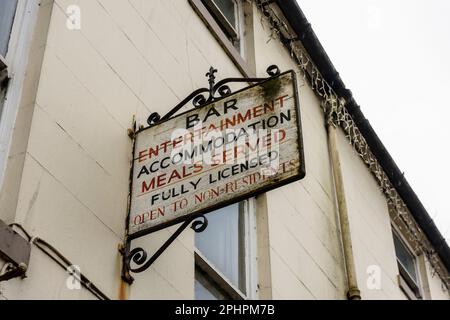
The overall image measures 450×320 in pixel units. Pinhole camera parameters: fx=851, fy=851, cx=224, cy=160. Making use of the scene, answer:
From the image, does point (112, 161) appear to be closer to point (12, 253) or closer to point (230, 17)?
point (12, 253)

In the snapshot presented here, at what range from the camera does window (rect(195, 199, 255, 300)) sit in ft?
20.6

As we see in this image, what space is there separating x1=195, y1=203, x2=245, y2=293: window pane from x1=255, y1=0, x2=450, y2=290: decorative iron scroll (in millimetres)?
2848

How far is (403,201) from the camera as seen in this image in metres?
11.3

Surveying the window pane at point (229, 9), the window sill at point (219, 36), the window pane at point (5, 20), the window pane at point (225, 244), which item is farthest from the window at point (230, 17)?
the window pane at point (5, 20)

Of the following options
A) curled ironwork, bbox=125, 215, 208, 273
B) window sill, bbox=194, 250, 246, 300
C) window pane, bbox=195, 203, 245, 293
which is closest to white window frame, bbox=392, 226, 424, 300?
window pane, bbox=195, 203, 245, 293

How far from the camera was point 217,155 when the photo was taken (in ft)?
17.0

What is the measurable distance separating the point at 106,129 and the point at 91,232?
0.82m

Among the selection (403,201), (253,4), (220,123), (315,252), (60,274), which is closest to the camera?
(60,274)

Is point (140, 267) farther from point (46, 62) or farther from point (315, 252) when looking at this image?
point (315, 252)

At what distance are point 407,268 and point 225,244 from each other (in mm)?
5389

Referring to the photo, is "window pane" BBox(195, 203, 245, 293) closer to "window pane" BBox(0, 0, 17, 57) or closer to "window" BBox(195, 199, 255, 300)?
"window" BBox(195, 199, 255, 300)

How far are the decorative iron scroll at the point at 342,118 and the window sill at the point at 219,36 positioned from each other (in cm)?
118

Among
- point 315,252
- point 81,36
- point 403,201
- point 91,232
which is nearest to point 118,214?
point 91,232

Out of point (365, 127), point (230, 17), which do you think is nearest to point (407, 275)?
point (365, 127)
